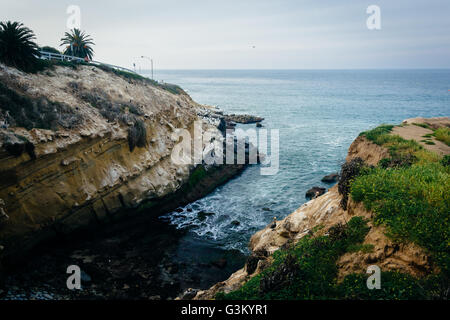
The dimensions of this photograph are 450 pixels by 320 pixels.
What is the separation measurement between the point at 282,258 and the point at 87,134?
16483mm

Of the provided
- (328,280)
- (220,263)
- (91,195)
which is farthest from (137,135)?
(328,280)

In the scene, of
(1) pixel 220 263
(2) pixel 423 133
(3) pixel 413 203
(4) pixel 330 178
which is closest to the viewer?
(3) pixel 413 203

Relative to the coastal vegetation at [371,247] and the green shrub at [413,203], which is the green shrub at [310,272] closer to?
the coastal vegetation at [371,247]

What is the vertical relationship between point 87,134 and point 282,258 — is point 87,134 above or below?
above

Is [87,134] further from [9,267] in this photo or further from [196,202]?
[196,202]

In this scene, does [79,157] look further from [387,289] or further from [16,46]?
[387,289]

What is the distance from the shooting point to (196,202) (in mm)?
26953

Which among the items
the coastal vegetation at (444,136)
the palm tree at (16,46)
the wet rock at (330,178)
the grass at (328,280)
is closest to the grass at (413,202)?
the grass at (328,280)

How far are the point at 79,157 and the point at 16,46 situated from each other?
1122cm

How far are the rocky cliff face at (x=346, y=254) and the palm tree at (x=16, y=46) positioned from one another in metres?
23.1

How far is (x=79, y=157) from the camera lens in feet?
63.5

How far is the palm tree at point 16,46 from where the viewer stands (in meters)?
21.3
